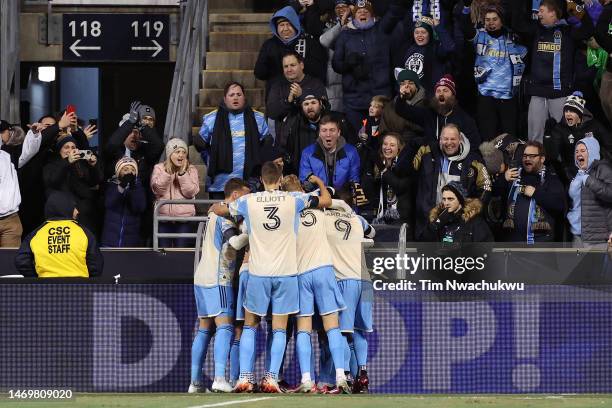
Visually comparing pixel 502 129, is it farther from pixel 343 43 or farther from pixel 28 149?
pixel 28 149

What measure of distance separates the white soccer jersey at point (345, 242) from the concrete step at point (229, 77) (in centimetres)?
635

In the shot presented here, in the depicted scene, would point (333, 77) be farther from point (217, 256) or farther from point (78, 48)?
point (217, 256)

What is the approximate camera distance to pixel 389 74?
65.7 feet

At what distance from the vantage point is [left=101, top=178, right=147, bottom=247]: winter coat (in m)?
18.9

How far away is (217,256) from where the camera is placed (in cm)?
1566

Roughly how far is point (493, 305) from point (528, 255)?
562 mm

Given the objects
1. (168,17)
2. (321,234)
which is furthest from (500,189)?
(168,17)

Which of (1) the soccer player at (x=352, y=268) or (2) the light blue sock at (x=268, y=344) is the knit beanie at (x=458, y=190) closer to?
(1) the soccer player at (x=352, y=268)

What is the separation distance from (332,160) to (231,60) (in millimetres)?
3975

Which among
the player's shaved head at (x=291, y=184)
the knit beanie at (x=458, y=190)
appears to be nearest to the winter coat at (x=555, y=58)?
the knit beanie at (x=458, y=190)

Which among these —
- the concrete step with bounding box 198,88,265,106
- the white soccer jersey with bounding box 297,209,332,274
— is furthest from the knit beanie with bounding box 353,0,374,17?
the white soccer jersey with bounding box 297,209,332,274

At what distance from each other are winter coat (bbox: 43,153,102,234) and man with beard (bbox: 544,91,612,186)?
15.1 ft

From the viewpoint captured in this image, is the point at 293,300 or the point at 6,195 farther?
the point at 6,195

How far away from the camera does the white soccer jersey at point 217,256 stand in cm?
1560
